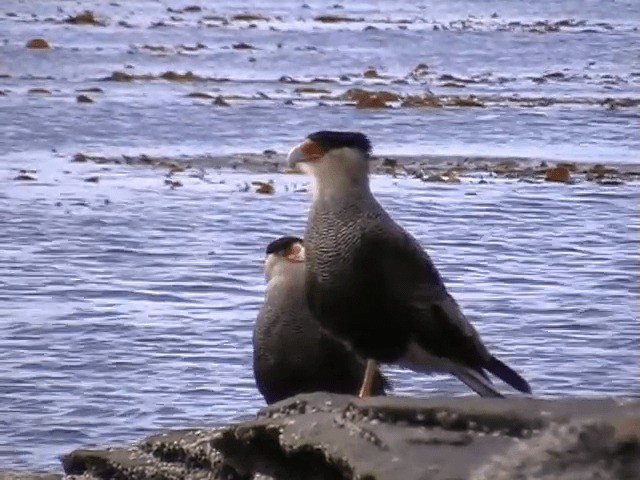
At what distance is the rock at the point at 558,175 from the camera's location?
17078mm

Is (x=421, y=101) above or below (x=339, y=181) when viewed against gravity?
below

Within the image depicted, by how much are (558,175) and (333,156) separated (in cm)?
1045

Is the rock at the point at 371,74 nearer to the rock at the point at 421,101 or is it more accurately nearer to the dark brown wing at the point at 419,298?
the rock at the point at 421,101

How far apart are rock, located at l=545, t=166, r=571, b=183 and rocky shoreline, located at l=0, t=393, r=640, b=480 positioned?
11.5m

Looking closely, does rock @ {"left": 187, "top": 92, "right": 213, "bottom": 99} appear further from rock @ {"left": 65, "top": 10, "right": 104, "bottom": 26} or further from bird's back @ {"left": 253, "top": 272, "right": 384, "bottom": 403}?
bird's back @ {"left": 253, "top": 272, "right": 384, "bottom": 403}

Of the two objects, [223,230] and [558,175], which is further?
[558,175]

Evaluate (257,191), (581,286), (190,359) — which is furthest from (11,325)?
(257,191)

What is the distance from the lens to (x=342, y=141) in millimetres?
6973

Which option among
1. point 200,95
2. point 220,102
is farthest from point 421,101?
point 200,95

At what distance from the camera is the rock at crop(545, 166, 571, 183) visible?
672 inches

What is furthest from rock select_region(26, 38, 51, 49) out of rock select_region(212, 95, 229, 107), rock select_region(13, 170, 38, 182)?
rock select_region(13, 170, 38, 182)

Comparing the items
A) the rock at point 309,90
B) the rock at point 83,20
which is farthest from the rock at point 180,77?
the rock at point 83,20

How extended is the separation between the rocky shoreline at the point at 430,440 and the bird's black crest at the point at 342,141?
1.43m

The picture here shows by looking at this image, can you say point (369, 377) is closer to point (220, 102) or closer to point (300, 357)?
point (300, 357)
